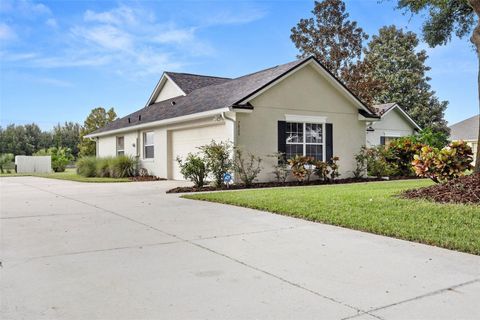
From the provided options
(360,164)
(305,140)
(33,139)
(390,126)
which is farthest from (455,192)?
(33,139)

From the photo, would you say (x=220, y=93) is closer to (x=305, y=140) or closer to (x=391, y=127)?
(x=305, y=140)

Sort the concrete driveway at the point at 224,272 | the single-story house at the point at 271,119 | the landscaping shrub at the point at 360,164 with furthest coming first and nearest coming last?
the landscaping shrub at the point at 360,164 < the single-story house at the point at 271,119 < the concrete driveway at the point at 224,272

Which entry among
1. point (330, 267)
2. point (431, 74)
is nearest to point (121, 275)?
point (330, 267)

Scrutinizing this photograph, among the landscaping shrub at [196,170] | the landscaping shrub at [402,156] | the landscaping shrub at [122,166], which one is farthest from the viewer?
the landscaping shrub at [122,166]

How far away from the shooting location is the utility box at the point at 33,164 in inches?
1187

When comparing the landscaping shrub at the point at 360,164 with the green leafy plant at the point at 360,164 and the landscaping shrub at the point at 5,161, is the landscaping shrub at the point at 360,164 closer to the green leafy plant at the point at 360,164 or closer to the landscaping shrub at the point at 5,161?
the green leafy plant at the point at 360,164

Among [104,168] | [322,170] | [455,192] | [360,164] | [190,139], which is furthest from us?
[104,168]

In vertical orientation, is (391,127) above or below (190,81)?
below

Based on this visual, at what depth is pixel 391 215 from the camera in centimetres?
684

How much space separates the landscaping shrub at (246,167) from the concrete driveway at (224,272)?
6654mm

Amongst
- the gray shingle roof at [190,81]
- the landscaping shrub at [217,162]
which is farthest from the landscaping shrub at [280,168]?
the gray shingle roof at [190,81]

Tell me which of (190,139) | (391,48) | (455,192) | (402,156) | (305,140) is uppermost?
(391,48)

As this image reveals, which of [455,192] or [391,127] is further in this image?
[391,127]

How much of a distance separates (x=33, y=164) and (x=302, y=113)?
23.1 m
